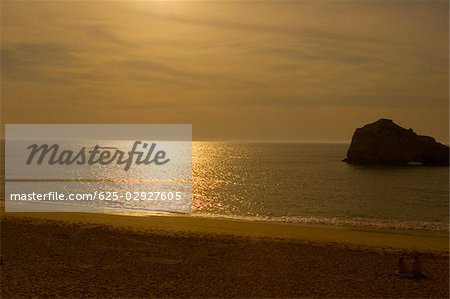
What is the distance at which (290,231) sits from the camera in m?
29.1

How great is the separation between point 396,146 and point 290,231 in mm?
88061

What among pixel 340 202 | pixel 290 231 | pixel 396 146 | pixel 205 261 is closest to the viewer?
pixel 205 261

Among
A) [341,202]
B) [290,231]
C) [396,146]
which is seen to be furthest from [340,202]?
[396,146]

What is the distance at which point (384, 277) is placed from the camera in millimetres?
16547

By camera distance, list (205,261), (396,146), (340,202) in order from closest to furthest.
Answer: (205,261)
(340,202)
(396,146)

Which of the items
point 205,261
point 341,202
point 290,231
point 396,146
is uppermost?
point 396,146

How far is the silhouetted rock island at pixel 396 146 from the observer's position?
349 feet

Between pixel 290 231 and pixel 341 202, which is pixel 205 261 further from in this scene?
pixel 341 202

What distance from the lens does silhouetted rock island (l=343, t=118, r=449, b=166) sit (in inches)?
4186

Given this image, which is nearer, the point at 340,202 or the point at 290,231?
the point at 290,231

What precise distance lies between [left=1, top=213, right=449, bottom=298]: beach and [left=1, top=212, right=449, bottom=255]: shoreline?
115 millimetres

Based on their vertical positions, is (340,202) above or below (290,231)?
below

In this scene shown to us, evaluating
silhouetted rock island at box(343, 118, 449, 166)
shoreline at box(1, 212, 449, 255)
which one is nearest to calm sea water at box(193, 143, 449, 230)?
shoreline at box(1, 212, 449, 255)

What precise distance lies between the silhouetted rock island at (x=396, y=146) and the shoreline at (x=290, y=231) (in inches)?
3097
